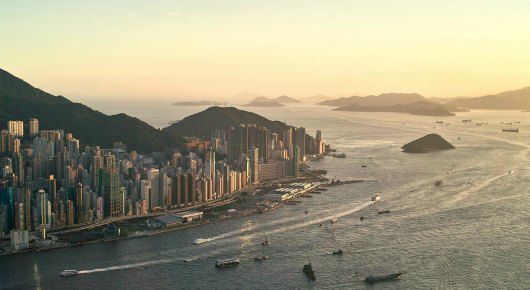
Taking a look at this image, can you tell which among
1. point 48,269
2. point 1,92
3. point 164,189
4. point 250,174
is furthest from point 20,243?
point 1,92

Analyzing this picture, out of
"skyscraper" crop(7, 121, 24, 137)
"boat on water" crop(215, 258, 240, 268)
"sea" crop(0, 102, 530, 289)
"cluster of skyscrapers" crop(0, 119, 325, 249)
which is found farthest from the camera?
"skyscraper" crop(7, 121, 24, 137)

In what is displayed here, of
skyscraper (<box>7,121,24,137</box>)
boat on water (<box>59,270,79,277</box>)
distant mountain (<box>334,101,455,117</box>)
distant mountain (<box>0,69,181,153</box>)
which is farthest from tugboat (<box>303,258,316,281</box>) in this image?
distant mountain (<box>334,101,455,117</box>)

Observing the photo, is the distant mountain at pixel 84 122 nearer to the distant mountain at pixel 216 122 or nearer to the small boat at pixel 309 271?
the distant mountain at pixel 216 122

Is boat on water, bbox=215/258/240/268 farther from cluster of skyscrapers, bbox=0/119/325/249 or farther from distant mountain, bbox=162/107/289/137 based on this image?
distant mountain, bbox=162/107/289/137

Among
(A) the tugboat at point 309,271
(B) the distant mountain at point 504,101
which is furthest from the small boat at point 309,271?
(B) the distant mountain at point 504,101

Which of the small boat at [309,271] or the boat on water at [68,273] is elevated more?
the small boat at [309,271]

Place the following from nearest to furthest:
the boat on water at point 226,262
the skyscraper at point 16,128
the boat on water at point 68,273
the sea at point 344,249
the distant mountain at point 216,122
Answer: the sea at point 344,249 < the boat on water at point 68,273 < the boat on water at point 226,262 < the skyscraper at point 16,128 < the distant mountain at point 216,122
